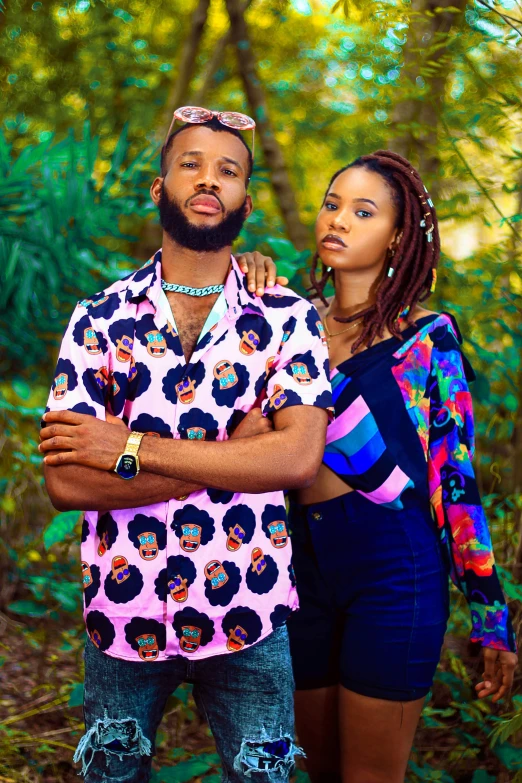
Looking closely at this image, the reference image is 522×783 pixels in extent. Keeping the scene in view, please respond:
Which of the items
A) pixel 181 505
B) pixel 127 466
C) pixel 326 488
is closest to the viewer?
pixel 127 466

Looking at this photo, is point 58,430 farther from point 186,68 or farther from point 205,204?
point 186,68

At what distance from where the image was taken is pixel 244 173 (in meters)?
2.07

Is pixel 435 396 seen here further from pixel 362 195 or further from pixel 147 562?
pixel 147 562

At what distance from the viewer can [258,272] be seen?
2.10 m

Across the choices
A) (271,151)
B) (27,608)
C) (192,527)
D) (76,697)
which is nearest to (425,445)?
(192,527)

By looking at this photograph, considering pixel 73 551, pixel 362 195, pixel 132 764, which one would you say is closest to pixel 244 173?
pixel 362 195

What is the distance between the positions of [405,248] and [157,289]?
775 mm

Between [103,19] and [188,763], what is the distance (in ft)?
17.7

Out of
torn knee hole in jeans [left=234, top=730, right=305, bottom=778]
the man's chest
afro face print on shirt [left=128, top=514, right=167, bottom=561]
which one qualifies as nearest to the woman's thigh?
torn knee hole in jeans [left=234, top=730, right=305, bottom=778]

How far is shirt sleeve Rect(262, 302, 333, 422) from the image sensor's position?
188cm

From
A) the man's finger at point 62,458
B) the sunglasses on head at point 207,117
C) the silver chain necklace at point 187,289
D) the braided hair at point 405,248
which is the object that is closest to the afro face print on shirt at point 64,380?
the man's finger at point 62,458

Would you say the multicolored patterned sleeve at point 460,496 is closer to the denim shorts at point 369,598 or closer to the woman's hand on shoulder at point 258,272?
the denim shorts at point 369,598

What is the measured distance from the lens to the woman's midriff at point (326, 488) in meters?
2.18

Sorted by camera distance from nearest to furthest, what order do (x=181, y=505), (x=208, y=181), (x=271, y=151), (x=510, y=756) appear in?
1. (x=181, y=505)
2. (x=208, y=181)
3. (x=510, y=756)
4. (x=271, y=151)
